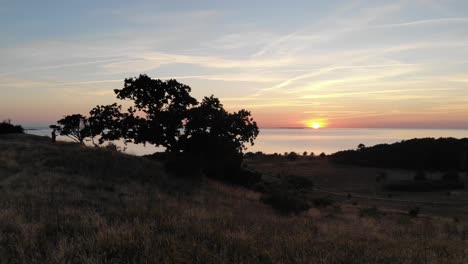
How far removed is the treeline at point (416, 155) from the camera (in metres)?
56.0

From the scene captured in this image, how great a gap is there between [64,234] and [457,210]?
97.5 feet

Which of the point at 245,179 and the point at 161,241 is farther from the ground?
the point at 161,241

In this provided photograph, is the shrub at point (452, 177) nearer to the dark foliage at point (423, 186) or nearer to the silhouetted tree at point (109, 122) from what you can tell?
the dark foliage at point (423, 186)

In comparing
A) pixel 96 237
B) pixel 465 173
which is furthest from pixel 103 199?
pixel 465 173

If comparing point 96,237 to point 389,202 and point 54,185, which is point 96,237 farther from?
point 389,202

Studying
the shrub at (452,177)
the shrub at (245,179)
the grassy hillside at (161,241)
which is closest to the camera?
the grassy hillside at (161,241)

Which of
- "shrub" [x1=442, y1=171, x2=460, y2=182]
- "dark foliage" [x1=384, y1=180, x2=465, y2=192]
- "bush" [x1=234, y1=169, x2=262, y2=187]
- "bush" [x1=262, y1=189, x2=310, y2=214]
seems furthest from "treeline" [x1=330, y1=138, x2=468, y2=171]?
"bush" [x1=262, y1=189, x2=310, y2=214]

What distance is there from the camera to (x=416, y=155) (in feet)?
197

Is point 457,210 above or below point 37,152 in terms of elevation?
below

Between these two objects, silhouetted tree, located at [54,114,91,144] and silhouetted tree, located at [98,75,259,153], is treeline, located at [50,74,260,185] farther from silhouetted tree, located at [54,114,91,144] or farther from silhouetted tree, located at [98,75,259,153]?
silhouetted tree, located at [54,114,91,144]

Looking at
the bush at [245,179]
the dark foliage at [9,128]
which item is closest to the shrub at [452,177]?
the bush at [245,179]

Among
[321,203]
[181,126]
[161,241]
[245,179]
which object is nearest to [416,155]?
[245,179]

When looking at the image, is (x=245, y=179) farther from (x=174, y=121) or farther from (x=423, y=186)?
(x=423, y=186)

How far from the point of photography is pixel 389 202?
111ft
